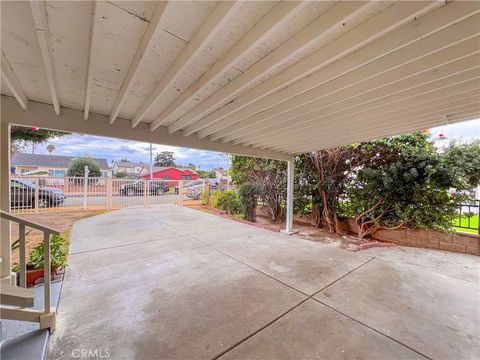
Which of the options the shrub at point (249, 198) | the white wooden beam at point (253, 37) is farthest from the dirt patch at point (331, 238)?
the white wooden beam at point (253, 37)

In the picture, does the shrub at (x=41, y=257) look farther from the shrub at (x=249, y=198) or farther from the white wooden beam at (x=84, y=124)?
the shrub at (x=249, y=198)

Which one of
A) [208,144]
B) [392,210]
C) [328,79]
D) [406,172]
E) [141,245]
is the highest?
[328,79]

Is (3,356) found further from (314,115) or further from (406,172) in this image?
(406,172)

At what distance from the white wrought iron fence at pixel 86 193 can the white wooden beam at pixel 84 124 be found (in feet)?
20.2

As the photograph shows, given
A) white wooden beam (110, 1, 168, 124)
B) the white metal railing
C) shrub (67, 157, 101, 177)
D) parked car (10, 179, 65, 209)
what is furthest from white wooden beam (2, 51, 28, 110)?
shrub (67, 157, 101, 177)

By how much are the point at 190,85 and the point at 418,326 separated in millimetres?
3365

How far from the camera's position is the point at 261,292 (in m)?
2.54

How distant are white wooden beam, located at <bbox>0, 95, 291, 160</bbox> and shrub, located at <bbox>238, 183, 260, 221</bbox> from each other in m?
3.24

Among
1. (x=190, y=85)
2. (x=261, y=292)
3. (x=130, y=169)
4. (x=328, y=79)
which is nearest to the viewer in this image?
(x=328, y=79)

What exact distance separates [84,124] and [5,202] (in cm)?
128

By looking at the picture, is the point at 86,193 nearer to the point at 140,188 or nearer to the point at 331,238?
the point at 140,188

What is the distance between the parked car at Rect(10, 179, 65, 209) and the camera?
21.7ft

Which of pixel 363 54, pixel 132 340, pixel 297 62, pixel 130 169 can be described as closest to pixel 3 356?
pixel 132 340

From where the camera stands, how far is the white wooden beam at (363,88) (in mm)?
1582
